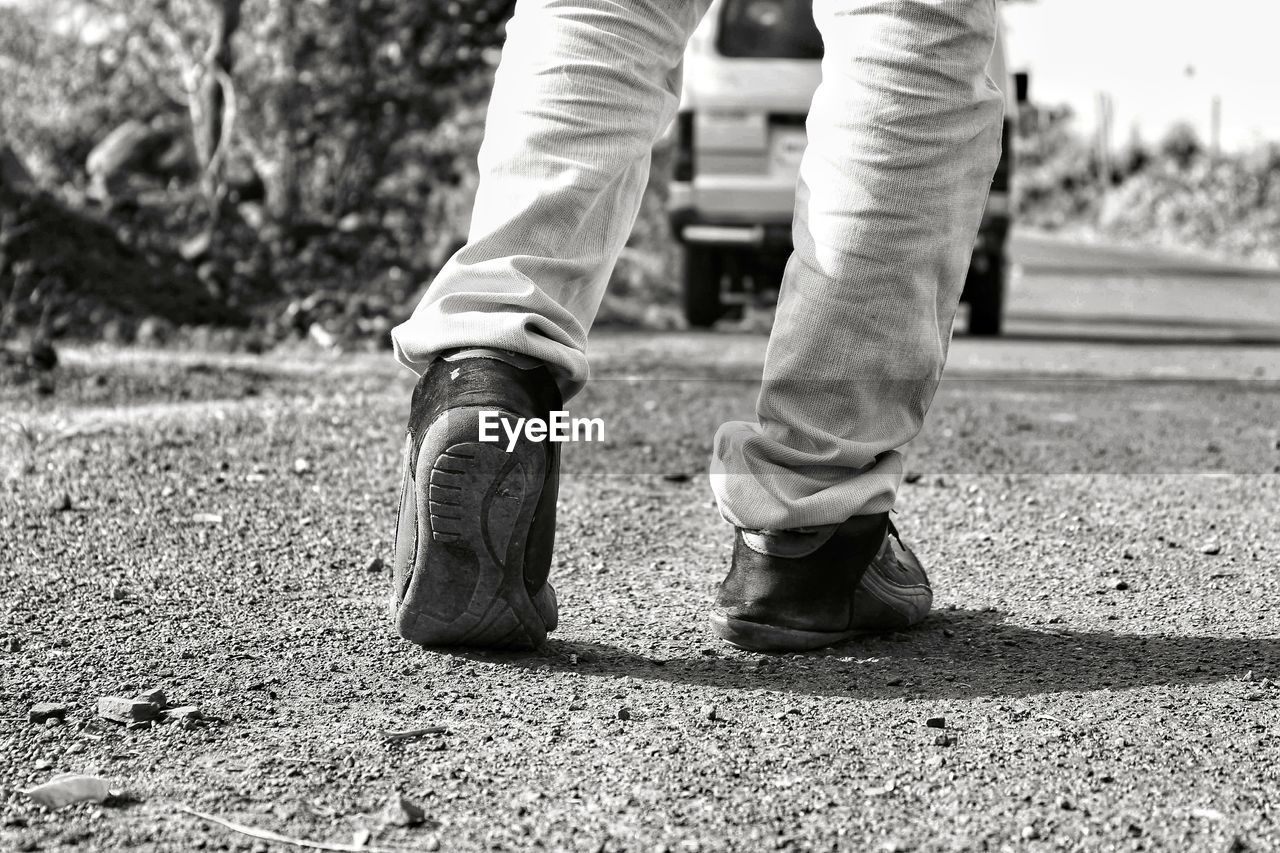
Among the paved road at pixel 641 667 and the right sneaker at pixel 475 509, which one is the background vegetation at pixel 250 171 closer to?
the paved road at pixel 641 667

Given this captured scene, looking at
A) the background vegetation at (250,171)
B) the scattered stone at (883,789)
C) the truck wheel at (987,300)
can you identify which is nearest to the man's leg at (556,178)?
the scattered stone at (883,789)

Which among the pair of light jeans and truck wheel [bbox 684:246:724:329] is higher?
the pair of light jeans

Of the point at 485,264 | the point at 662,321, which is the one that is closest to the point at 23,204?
the point at 662,321

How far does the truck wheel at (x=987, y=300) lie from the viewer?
8.14 meters

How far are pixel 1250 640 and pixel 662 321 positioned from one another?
6.29 meters

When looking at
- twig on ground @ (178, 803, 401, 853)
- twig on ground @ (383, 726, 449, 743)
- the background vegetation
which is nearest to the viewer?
twig on ground @ (178, 803, 401, 853)

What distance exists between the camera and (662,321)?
8.24 metres

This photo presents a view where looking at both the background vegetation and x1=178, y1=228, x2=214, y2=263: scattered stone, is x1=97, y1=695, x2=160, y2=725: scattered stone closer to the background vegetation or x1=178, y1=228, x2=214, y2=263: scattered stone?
the background vegetation

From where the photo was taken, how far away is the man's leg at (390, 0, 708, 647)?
1.83m

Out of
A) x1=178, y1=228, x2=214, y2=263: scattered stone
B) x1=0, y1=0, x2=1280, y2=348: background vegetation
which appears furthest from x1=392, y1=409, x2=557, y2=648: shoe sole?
x1=178, y1=228, x2=214, y2=263: scattered stone

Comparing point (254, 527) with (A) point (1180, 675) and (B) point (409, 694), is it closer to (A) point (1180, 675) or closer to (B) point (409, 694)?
(B) point (409, 694)

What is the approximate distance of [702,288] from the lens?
8.10 metres

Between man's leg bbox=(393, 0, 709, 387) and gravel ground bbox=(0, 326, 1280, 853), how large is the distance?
0.40 metres

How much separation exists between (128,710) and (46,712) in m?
0.09
